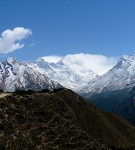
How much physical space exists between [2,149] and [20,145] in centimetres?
1407

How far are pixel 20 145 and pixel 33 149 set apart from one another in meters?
6.94

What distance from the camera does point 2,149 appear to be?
185625 mm

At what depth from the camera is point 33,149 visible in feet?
655

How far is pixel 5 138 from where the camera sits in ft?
652

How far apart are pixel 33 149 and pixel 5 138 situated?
1496cm

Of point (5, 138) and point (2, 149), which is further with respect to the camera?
point (5, 138)

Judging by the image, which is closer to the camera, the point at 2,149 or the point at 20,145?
the point at 2,149

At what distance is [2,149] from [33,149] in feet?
64.0

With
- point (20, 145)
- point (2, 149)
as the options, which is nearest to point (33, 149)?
point (20, 145)

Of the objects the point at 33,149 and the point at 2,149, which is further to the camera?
the point at 33,149

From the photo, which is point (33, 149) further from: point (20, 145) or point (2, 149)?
point (2, 149)

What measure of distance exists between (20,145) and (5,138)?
8.29 m
